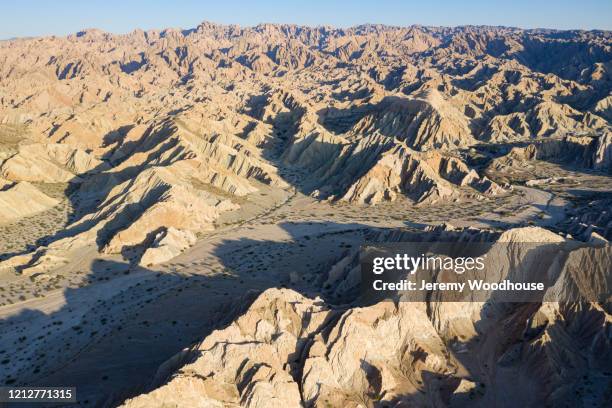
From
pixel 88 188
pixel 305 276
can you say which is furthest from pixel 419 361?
pixel 88 188

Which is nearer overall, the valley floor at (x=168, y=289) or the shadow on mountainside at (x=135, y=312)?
the shadow on mountainside at (x=135, y=312)

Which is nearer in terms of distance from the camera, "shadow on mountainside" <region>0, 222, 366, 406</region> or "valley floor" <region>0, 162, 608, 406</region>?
"shadow on mountainside" <region>0, 222, 366, 406</region>

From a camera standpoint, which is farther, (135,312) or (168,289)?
(168,289)

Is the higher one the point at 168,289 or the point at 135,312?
the point at 168,289

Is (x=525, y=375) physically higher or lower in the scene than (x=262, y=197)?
lower

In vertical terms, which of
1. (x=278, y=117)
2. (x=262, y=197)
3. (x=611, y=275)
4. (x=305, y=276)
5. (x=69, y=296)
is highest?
(x=278, y=117)

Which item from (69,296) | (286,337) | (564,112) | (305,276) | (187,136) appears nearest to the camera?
(286,337)

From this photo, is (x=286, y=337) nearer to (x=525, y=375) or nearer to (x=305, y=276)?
(x=525, y=375)

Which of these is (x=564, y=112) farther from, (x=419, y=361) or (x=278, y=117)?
(x=419, y=361)

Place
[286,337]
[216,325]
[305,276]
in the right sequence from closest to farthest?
[286,337], [216,325], [305,276]

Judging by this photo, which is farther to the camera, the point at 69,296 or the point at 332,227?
the point at 332,227

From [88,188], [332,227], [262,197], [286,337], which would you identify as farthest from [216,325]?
[88,188]
